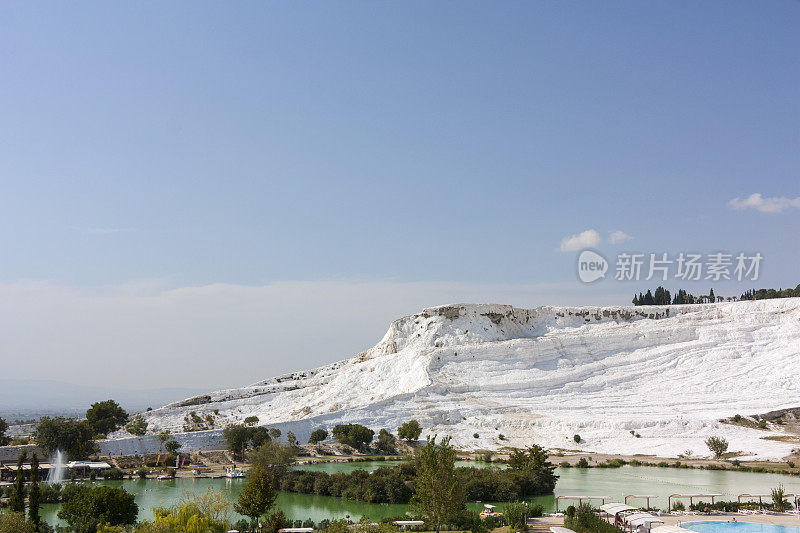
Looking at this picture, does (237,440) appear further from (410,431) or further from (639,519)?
(639,519)

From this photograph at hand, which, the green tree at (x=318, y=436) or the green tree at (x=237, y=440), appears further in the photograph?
the green tree at (x=318, y=436)

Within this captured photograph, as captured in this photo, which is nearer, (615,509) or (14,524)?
(14,524)

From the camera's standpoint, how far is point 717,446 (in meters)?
46.4

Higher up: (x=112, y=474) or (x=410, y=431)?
(x=410, y=431)

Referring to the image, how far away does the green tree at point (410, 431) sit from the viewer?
185 ft

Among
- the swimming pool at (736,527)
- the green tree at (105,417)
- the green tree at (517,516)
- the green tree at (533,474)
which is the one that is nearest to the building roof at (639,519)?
the swimming pool at (736,527)

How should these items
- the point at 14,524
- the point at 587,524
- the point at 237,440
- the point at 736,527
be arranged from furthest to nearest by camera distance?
1. the point at 237,440
2. the point at 736,527
3. the point at 587,524
4. the point at 14,524

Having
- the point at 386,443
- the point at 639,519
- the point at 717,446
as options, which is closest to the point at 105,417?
the point at 386,443

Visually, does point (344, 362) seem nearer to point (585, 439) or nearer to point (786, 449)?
point (585, 439)

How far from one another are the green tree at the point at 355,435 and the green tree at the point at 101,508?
30.4 metres

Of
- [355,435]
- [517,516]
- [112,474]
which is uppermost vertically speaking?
[517,516]

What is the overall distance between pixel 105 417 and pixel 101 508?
39.5m

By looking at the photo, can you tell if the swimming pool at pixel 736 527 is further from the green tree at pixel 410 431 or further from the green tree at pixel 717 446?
the green tree at pixel 410 431

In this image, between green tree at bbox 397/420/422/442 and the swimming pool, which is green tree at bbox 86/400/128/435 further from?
the swimming pool
